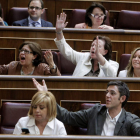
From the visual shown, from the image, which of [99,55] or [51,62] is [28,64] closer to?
[51,62]

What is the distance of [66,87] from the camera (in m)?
0.99

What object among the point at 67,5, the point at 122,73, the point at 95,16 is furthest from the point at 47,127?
the point at 67,5

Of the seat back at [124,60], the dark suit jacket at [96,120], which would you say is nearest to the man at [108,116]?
the dark suit jacket at [96,120]

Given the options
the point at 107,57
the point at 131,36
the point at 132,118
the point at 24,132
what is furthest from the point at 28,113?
the point at 131,36

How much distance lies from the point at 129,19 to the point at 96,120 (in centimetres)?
73

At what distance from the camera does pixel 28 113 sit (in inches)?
34.0

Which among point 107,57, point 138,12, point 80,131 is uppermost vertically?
point 138,12

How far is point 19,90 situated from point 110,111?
24cm

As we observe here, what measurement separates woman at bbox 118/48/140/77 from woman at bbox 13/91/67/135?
1.15 ft

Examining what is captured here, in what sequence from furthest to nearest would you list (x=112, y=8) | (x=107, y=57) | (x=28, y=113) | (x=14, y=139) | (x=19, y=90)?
(x=112, y=8), (x=107, y=57), (x=19, y=90), (x=28, y=113), (x=14, y=139)

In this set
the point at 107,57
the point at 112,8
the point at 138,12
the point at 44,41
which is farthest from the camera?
the point at 112,8

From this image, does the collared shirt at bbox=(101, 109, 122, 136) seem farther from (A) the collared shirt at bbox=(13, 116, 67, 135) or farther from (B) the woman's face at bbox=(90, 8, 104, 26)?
(B) the woman's face at bbox=(90, 8, 104, 26)

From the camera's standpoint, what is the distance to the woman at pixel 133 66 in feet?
3.65

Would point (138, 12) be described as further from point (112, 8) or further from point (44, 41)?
point (44, 41)
